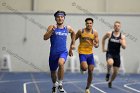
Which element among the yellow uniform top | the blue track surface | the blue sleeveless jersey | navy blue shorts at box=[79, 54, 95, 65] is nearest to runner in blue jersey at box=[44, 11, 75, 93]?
the blue sleeveless jersey

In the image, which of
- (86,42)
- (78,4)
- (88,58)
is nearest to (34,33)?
(78,4)

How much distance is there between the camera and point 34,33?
23.2 metres

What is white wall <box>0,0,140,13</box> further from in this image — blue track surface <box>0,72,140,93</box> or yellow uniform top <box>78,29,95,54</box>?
yellow uniform top <box>78,29,95,54</box>

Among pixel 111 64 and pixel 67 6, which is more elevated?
pixel 67 6

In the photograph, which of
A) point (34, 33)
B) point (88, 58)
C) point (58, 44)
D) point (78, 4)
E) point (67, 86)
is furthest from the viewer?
point (78, 4)

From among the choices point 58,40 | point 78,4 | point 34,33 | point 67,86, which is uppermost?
point 78,4

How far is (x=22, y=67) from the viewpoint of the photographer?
23.1 metres

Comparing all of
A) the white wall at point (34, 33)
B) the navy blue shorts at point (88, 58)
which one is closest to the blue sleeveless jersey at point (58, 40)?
the navy blue shorts at point (88, 58)

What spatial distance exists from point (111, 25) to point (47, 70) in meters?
4.73

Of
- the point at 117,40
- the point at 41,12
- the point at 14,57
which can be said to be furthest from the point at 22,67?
the point at 117,40

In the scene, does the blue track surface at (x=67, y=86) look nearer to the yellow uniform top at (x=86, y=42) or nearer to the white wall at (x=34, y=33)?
the yellow uniform top at (x=86, y=42)

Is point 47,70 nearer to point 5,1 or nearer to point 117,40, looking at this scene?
point 5,1

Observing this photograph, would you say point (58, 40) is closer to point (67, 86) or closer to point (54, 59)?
point (54, 59)

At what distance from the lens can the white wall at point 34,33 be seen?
23.1m
